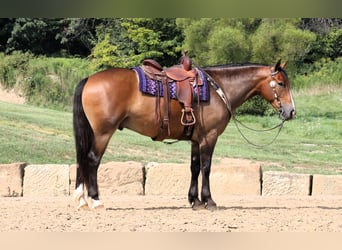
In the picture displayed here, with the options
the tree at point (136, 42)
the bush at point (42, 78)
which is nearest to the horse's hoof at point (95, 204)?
the bush at point (42, 78)

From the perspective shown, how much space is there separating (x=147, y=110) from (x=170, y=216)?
116 centimetres

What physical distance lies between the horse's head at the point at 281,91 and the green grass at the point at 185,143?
5.98m

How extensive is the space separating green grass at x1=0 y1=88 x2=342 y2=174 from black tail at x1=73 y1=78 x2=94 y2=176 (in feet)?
21.3

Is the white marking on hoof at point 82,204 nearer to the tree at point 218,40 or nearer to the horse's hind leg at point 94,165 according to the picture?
the horse's hind leg at point 94,165

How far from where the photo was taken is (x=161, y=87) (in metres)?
7.18

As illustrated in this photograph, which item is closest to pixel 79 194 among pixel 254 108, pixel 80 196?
pixel 80 196

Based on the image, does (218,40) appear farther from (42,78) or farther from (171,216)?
(171,216)

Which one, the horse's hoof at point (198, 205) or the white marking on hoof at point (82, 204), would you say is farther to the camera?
the horse's hoof at point (198, 205)

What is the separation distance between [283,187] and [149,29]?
11540mm

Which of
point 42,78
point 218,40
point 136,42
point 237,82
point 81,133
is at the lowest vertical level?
point 81,133

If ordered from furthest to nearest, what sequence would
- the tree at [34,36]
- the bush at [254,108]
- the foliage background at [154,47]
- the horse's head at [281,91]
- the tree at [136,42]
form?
the tree at [34,36], the tree at [136,42], the foliage background at [154,47], the bush at [254,108], the horse's head at [281,91]

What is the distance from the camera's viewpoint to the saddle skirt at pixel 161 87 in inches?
279

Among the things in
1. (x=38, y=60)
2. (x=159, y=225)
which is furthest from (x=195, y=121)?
(x=38, y=60)

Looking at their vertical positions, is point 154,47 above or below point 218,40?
above
